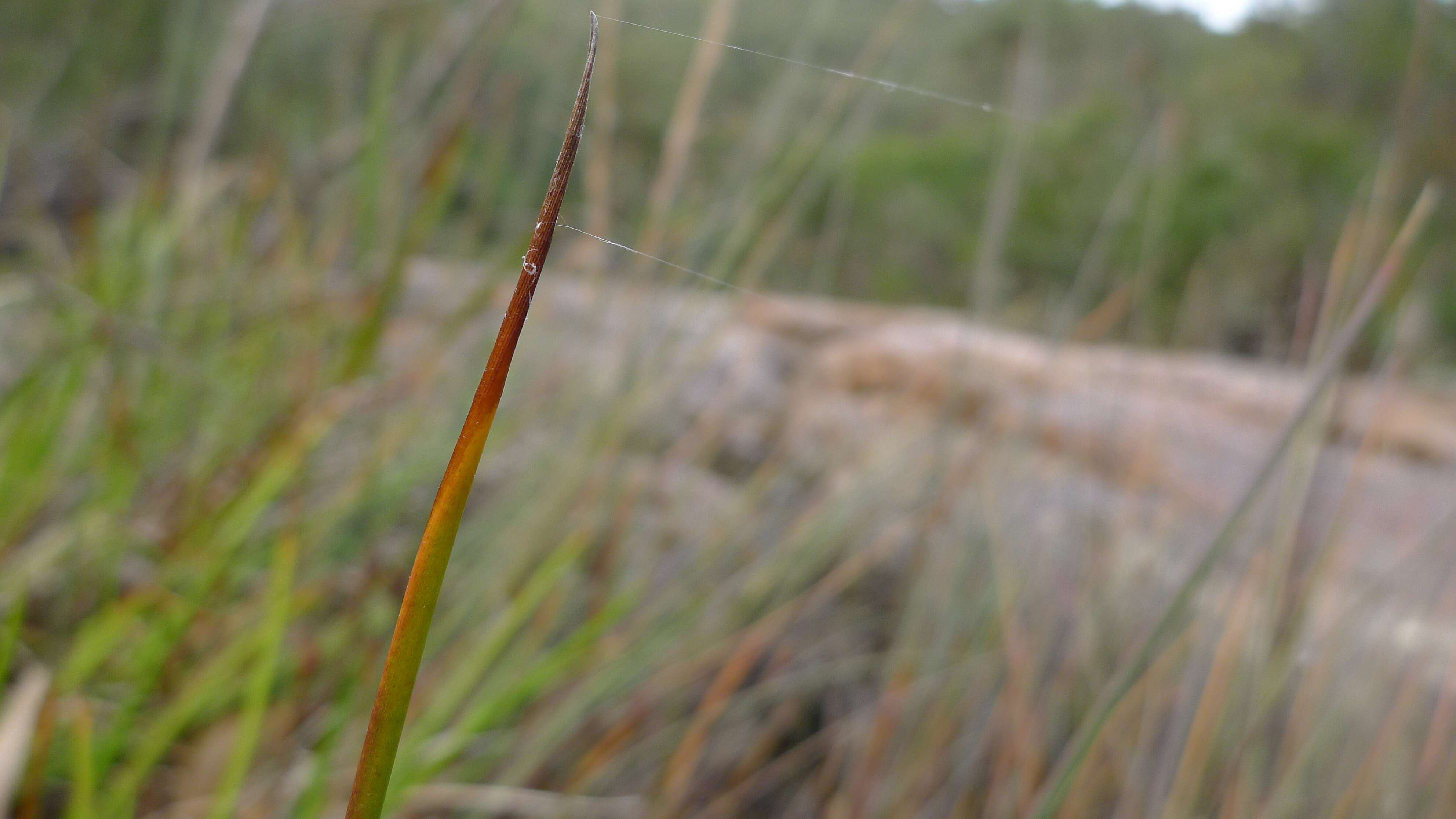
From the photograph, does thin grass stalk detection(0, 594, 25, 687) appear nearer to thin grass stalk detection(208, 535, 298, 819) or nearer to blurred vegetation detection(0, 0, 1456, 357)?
thin grass stalk detection(208, 535, 298, 819)

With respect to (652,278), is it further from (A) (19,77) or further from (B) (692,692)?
(A) (19,77)

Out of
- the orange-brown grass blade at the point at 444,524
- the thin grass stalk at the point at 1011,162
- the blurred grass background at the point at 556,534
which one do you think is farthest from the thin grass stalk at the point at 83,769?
the thin grass stalk at the point at 1011,162

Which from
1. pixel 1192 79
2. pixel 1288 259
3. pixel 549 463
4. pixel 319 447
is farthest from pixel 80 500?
pixel 1288 259

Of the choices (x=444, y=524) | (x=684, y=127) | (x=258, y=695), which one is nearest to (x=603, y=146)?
(x=684, y=127)

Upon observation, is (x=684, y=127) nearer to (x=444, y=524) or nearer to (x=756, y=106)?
(x=756, y=106)

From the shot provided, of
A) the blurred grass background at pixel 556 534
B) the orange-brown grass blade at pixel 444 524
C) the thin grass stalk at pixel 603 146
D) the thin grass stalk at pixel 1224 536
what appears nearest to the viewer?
the orange-brown grass blade at pixel 444 524

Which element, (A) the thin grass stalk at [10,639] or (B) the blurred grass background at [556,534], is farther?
(B) the blurred grass background at [556,534]

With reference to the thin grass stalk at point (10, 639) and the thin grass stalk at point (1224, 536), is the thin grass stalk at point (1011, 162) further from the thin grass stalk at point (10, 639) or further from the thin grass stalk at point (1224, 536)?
the thin grass stalk at point (10, 639)
